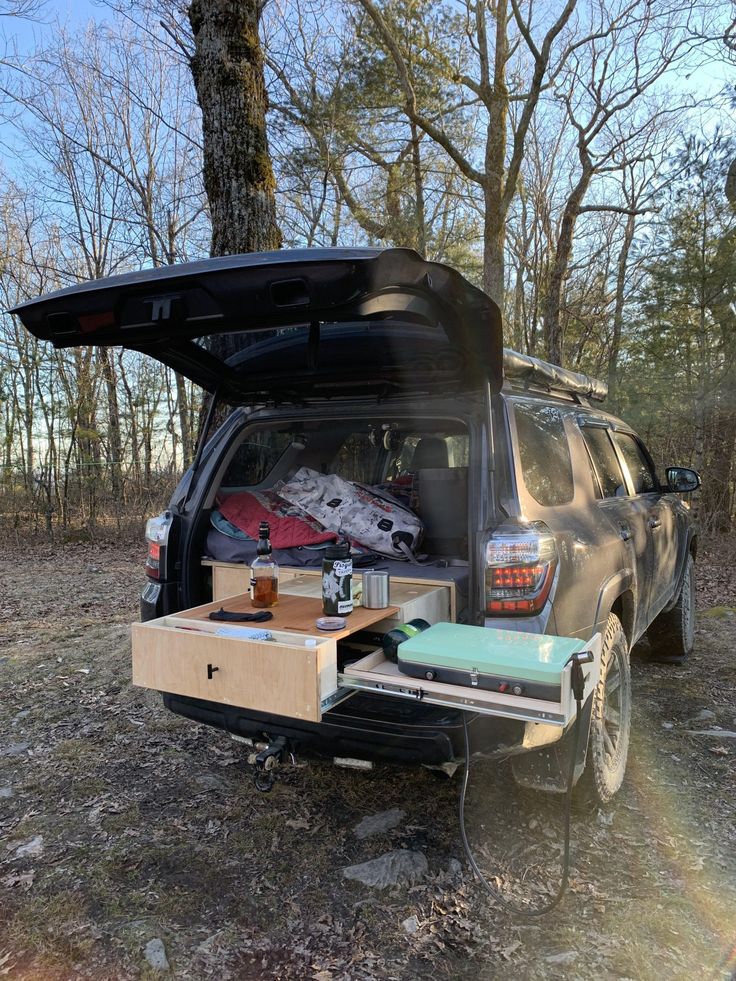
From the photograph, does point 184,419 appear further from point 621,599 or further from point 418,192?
point 621,599

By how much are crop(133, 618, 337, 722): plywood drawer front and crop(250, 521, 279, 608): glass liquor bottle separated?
1.23 ft

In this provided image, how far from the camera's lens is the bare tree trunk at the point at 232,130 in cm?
562

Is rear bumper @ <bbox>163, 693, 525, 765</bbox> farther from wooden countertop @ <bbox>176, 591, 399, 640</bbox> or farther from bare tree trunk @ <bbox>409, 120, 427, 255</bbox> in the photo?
bare tree trunk @ <bbox>409, 120, 427, 255</bbox>

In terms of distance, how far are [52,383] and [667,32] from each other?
42.0ft

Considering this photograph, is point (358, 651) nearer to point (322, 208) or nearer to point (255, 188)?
point (255, 188)

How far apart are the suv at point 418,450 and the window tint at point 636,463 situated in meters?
0.15

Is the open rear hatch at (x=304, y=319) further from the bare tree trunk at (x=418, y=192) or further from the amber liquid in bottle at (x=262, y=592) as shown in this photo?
the bare tree trunk at (x=418, y=192)

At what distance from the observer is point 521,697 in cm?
170

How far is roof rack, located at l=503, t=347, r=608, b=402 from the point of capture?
8.46 ft

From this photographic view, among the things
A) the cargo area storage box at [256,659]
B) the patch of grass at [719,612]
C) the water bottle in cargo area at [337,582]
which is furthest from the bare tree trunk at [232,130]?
the patch of grass at [719,612]

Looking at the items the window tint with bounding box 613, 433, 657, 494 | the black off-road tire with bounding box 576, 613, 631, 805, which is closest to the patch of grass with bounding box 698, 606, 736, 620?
the window tint with bounding box 613, 433, 657, 494

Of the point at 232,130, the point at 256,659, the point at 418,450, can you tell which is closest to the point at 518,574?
the point at 256,659

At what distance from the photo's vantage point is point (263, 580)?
244 cm

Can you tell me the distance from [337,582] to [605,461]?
198cm
